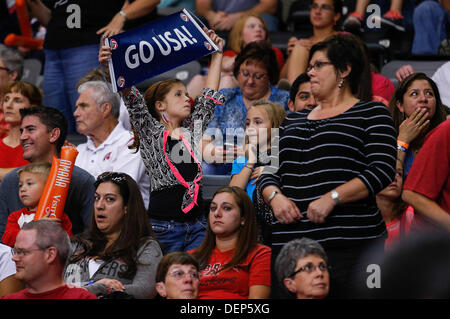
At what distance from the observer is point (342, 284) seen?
11.4 feet

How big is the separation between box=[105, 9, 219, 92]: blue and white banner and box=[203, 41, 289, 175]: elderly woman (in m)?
0.96

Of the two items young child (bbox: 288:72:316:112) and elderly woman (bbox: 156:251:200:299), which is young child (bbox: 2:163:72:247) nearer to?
elderly woman (bbox: 156:251:200:299)

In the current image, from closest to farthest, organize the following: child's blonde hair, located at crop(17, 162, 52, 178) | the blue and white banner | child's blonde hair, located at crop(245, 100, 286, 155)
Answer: the blue and white banner → child's blonde hair, located at crop(17, 162, 52, 178) → child's blonde hair, located at crop(245, 100, 286, 155)

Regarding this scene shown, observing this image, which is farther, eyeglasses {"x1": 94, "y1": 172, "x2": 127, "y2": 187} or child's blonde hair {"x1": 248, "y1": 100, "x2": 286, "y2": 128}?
child's blonde hair {"x1": 248, "y1": 100, "x2": 286, "y2": 128}

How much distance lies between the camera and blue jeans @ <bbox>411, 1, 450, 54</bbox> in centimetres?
691

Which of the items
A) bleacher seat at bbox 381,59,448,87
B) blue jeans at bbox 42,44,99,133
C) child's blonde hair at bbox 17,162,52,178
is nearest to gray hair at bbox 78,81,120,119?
blue jeans at bbox 42,44,99,133

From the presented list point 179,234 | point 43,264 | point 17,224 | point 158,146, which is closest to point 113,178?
point 158,146

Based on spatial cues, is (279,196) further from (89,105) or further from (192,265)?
(89,105)

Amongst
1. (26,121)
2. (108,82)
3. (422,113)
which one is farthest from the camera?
(108,82)

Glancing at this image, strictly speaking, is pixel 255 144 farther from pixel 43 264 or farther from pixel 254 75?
pixel 43 264

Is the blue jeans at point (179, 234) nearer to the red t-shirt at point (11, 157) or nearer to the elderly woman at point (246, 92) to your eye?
the elderly woman at point (246, 92)

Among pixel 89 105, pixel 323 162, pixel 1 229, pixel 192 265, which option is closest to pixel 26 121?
pixel 89 105
